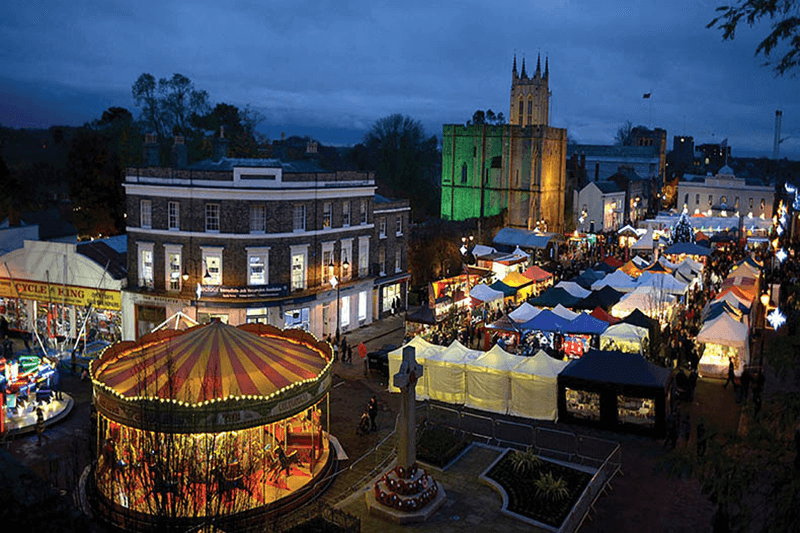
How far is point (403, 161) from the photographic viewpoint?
8675 cm

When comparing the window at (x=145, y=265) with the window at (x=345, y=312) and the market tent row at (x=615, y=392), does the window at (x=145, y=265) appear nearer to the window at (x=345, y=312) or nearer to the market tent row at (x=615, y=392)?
the window at (x=345, y=312)

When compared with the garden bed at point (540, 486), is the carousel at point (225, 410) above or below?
above

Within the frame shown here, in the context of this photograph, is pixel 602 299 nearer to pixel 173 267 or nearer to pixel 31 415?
pixel 173 267

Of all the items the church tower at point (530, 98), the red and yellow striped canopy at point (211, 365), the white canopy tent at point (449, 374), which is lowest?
the white canopy tent at point (449, 374)

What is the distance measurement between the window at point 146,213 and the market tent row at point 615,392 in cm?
1889

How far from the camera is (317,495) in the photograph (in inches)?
631

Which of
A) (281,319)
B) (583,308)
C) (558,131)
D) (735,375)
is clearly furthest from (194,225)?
(558,131)

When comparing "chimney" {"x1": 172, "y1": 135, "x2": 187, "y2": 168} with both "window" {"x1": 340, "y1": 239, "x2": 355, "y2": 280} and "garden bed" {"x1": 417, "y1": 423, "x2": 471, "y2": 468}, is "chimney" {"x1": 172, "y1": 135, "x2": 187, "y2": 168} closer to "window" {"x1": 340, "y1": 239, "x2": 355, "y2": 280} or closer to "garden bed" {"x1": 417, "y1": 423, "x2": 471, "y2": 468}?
"window" {"x1": 340, "y1": 239, "x2": 355, "y2": 280}

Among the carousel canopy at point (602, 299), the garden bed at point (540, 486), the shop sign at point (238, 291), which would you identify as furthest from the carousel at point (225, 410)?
the carousel canopy at point (602, 299)

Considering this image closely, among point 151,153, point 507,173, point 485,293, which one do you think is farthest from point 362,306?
point 507,173

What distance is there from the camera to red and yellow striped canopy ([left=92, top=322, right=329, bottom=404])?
15.4 m

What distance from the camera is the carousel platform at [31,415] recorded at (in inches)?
775

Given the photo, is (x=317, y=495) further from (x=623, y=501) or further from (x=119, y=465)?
(x=623, y=501)

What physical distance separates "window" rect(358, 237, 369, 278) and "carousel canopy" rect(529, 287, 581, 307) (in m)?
8.27
